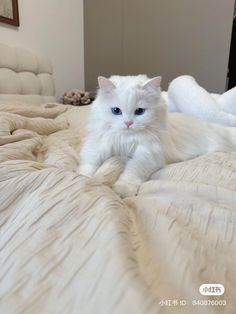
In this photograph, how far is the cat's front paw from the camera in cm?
77

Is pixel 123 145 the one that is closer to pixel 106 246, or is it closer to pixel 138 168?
pixel 138 168

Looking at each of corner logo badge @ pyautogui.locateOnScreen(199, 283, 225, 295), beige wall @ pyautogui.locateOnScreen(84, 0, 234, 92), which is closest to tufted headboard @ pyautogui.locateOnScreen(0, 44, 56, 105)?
beige wall @ pyautogui.locateOnScreen(84, 0, 234, 92)

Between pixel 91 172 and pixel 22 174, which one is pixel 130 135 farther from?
pixel 22 174

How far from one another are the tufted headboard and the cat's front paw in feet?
4.34

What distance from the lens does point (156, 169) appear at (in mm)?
949

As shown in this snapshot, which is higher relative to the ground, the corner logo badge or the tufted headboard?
the tufted headboard

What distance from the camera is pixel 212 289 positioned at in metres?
0.41

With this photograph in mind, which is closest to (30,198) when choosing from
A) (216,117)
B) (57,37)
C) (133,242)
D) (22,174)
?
(22,174)

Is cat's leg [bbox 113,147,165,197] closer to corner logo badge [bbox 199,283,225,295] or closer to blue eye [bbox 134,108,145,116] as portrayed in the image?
blue eye [bbox 134,108,145,116]

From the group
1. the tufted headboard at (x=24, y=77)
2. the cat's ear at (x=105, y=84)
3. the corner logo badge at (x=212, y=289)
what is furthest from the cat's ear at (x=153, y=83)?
the tufted headboard at (x=24, y=77)

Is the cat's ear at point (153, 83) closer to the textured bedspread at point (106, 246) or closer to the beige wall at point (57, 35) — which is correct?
the textured bedspread at point (106, 246)

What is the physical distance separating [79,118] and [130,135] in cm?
80

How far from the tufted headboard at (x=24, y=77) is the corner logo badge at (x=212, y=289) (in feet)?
5.66

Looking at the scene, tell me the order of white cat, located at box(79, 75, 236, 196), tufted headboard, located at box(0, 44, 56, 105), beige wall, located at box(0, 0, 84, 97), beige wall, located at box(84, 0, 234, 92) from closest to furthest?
white cat, located at box(79, 75, 236, 196) → tufted headboard, located at box(0, 44, 56, 105) → beige wall, located at box(0, 0, 84, 97) → beige wall, located at box(84, 0, 234, 92)
